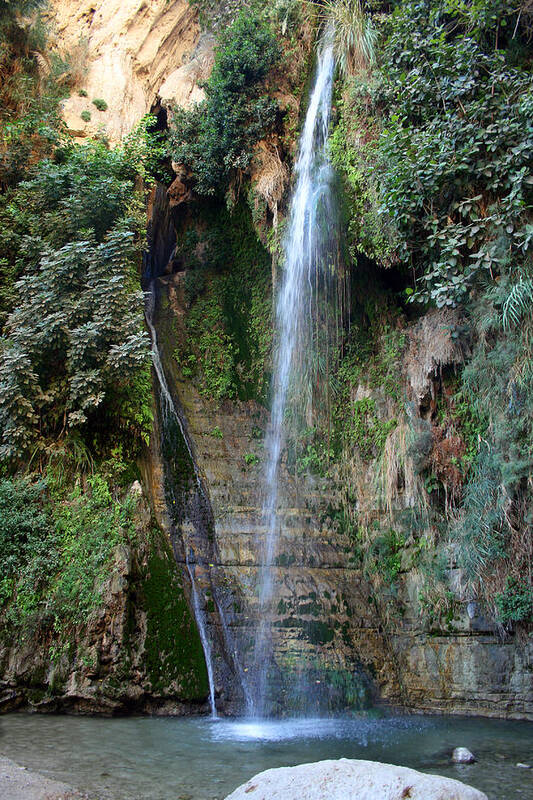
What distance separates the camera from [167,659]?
705cm

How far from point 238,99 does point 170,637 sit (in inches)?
406

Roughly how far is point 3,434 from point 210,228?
730 centimetres

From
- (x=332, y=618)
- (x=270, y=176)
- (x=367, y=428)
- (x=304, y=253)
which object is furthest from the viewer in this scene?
(x=270, y=176)

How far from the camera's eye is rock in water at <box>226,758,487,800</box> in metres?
3.34

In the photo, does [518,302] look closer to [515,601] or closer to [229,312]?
[515,601]

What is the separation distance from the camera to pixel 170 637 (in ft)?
23.7

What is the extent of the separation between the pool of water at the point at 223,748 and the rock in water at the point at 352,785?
895 millimetres

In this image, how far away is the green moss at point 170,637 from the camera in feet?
22.9

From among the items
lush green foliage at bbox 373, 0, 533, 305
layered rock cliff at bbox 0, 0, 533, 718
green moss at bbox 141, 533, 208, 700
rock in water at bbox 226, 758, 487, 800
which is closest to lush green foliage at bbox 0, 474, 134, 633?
layered rock cliff at bbox 0, 0, 533, 718

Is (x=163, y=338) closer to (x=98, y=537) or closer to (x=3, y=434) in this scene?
(x=3, y=434)

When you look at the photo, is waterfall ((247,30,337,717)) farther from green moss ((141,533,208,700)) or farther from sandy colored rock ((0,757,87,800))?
sandy colored rock ((0,757,87,800))

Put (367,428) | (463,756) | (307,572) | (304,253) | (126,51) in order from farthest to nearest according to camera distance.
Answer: (126,51) → (304,253) → (367,428) → (307,572) → (463,756)

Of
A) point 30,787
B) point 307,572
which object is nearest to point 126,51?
point 307,572

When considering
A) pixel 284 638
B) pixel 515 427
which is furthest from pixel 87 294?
pixel 515 427
